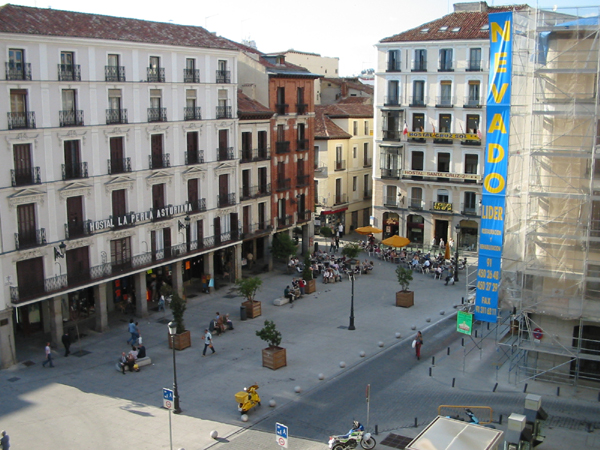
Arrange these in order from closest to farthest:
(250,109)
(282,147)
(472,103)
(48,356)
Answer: (48,356), (250,109), (282,147), (472,103)

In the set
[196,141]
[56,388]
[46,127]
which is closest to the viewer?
[56,388]

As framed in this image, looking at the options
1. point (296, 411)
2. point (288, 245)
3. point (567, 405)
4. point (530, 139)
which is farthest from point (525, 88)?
point (288, 245)

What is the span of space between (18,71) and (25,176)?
5.08 meters

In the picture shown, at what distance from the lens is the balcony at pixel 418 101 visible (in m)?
58.9

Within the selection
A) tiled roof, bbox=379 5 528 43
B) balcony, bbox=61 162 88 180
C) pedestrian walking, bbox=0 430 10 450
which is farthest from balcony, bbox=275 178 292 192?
pedestrian walking, bbox=0 430 10 450

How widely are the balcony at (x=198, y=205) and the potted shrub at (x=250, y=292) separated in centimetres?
618

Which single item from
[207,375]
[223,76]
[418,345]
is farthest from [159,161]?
[418,345]

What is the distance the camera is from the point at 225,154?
47188mm

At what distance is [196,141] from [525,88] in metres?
21.2

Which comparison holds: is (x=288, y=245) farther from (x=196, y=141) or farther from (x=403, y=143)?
(x=403, y=143)

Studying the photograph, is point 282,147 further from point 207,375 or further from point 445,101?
point 207,375

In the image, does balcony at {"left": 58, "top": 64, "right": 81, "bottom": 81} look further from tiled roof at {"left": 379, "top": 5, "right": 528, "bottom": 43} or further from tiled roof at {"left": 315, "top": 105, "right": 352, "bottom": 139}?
tiled roof at {"left": 379, "top": 5, "right": 528, "bottom": 43}

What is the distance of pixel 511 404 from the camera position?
95.8 ft

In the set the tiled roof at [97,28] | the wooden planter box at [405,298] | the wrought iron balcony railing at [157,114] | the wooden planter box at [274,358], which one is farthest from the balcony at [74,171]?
the wooden planter box at [405,298]
